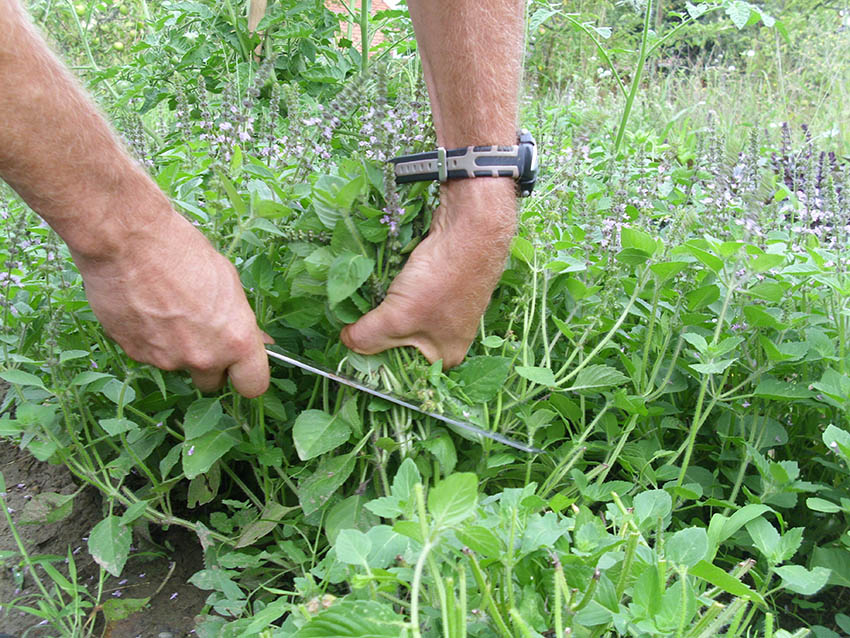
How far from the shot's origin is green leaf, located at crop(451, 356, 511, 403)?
133 cm

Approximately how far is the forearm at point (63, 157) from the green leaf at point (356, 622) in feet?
2.31

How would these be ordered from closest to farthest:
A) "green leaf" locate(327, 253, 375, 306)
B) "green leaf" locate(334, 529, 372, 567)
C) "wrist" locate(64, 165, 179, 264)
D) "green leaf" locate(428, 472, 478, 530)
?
"green leaf" locate(428, 472, 478, 530) → "green leaf" locate(334, 529, 372, 567) → "wrist" locate(64, 165, 179, 264) → "green leaf" locate(327, 253, 375, 306)

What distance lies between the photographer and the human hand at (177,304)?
1186 mm

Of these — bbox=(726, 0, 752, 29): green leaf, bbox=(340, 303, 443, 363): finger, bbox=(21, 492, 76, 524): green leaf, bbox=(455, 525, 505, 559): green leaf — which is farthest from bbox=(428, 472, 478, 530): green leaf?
bbox=(726, 0, 752, 29): green leaf

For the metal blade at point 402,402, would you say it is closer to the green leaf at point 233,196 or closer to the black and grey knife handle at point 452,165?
the green leaf at point 233,196

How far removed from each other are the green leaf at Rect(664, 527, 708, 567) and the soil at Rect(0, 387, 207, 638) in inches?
34.5

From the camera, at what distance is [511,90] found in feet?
4.50

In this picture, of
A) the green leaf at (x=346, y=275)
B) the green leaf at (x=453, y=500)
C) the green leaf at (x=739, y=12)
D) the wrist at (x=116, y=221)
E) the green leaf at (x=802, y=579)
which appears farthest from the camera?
the green leaf at (x=739, y=12)

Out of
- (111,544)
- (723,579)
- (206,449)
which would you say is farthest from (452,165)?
(111,544)

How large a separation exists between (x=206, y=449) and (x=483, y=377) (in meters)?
0.51

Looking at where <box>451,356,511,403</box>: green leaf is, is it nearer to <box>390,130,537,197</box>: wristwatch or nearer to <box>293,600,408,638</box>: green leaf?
<box>390,130,537,197</box>: wristwatch

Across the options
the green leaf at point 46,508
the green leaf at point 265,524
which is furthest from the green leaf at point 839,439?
the green leaf at point 46,508

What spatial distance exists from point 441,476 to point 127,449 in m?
0.57

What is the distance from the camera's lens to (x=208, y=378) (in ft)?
4.29
